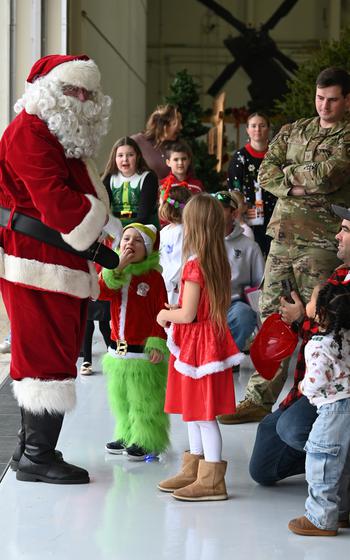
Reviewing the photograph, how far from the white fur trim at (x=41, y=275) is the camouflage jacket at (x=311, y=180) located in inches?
49.7

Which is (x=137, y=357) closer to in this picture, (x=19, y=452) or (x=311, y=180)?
(x=19, y=452)

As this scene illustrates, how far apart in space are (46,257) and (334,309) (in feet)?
3.67

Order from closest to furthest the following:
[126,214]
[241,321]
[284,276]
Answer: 1. [284,276]
2. [241,321]
3. [126,214]

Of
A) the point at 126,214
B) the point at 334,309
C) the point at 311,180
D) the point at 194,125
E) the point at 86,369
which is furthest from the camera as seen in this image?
the point at 194,125

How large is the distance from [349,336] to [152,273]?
1.17 metres

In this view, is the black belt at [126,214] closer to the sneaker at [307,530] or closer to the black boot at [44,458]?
the black boot at [44,458]

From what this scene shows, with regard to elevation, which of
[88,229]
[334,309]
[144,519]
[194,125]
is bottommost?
[144,519]

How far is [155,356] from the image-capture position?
3916 millimetres

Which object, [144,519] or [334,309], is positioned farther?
[144,519]

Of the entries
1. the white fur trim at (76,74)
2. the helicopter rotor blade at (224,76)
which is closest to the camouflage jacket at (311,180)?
the white fur trim at (76,74)

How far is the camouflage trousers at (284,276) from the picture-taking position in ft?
14.2

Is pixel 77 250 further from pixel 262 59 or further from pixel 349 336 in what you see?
pixel 262 59

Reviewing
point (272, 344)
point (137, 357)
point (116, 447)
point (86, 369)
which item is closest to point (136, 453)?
point (116, 447)

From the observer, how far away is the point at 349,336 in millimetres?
3088
